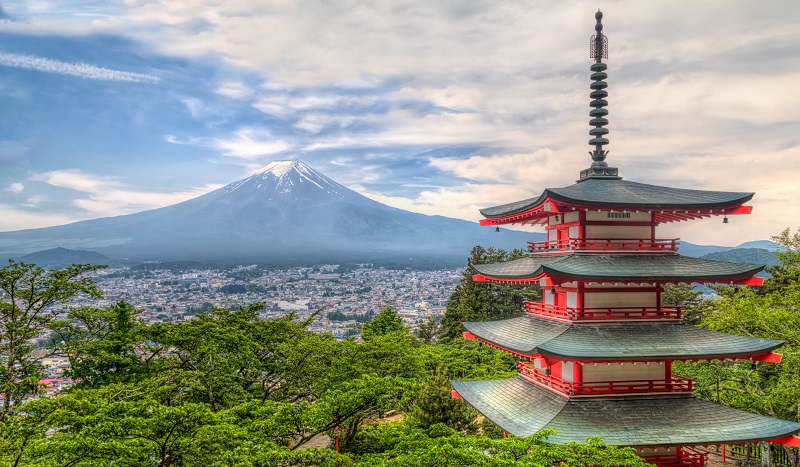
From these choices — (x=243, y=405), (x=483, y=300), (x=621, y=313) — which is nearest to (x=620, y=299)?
(x=621, y=313)

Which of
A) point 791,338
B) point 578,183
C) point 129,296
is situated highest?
point 578,183

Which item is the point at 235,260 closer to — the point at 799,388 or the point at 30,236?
the point at 30,236

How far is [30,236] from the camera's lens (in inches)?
5300

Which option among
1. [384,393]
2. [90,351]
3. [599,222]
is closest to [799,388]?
[599,222]

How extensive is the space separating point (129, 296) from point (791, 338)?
242 feet

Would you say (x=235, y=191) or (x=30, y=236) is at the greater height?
(x=235, y=191)

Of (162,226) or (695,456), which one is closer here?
(695,456)

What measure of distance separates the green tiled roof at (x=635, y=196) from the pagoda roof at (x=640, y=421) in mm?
4303

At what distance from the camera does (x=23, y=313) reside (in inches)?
605

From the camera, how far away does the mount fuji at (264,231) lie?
414ft

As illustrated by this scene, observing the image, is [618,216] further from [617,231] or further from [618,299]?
[618,299]

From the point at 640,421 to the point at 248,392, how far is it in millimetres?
13011

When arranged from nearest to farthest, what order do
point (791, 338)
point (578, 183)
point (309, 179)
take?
1. point (578, 183)
2. point (791, 338)
3. point (309, 179)

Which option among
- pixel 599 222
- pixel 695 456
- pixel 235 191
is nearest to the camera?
pixel 695 456
